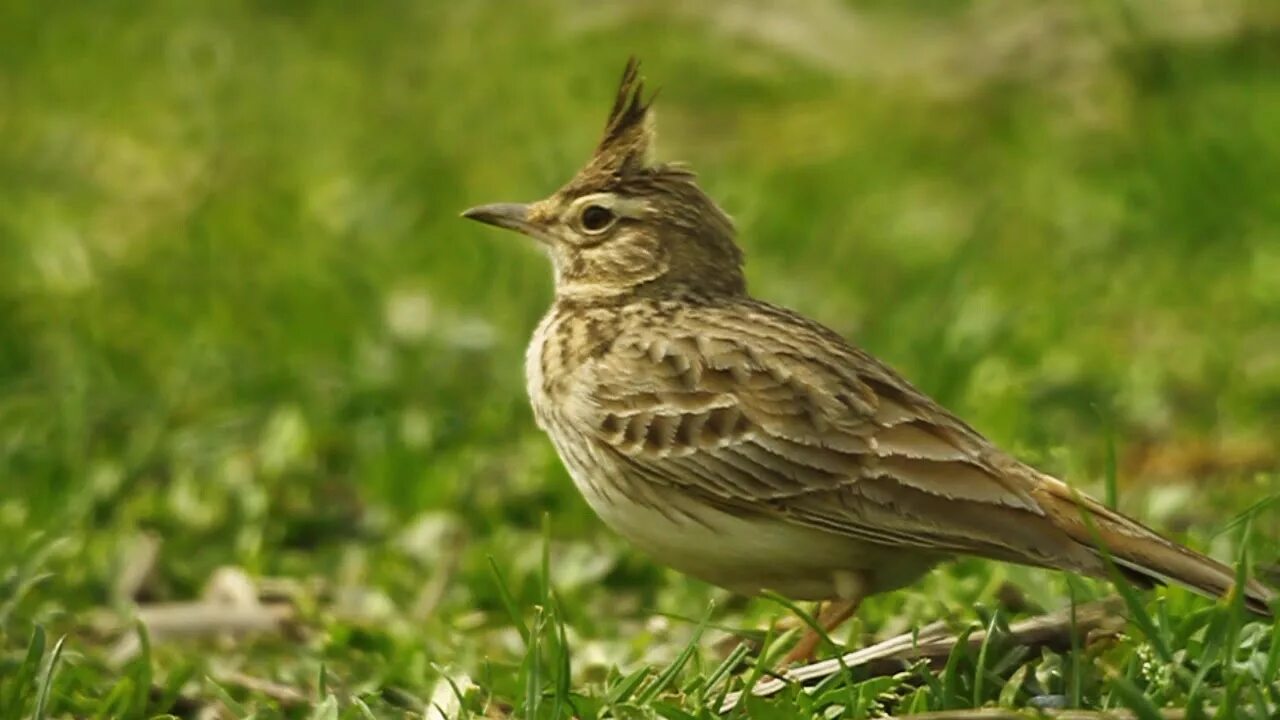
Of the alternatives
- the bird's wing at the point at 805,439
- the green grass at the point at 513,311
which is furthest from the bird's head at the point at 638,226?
the green grass at the point at 513,311

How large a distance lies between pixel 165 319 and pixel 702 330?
3.81 meters

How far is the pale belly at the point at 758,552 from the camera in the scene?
17.9 feet

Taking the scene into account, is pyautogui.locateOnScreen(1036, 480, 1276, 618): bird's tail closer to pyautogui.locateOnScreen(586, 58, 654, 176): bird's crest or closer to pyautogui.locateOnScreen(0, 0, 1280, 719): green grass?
pyautogui.locateOnScreen(0, 0, 1280, 719): green grass

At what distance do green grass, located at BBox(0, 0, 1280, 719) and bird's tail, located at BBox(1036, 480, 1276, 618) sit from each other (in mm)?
83

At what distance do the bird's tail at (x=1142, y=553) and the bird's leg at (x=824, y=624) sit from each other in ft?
1.96

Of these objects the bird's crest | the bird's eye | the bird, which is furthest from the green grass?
the bird's crest

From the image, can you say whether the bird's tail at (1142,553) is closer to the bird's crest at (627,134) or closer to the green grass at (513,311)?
the green grass at (513,311)

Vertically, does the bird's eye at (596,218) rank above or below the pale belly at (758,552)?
above

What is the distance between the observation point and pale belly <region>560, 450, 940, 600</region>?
547 centimetres

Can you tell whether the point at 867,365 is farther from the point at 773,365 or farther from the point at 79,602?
the point at 79,602

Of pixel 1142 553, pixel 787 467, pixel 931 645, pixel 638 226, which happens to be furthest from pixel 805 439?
pixel 638 226

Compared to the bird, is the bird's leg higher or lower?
lower

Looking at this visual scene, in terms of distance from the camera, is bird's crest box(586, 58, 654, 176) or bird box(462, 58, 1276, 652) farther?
bird's crest box(586, 58, 654, 176)

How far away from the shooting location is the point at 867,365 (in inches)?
227
